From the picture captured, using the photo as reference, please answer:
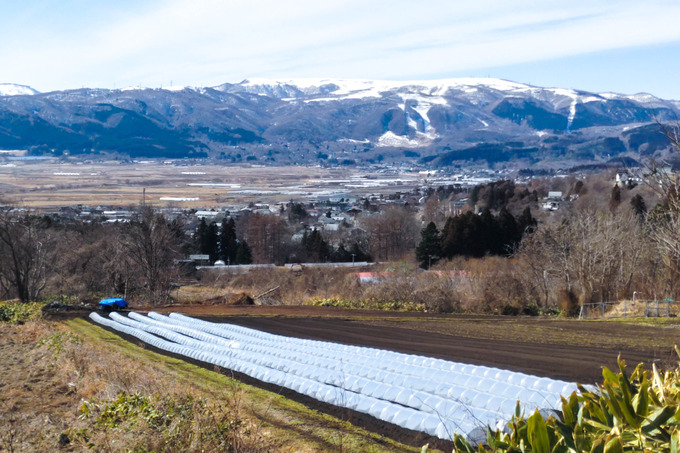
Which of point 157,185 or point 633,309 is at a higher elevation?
point 633,309

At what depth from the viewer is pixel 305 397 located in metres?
11.2

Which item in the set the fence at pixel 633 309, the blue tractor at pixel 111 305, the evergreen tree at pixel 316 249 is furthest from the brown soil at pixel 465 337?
the evergreen tree at pixel 316 249

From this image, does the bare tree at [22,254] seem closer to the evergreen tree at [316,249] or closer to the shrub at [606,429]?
the evergreen tree at [316,249]

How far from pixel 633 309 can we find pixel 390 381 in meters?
17.2

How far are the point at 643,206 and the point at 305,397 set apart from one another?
4656 centimetres

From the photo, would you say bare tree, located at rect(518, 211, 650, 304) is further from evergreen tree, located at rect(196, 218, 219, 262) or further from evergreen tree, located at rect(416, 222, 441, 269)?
evergreen tree, located at rect(196, 218, 219, 262)

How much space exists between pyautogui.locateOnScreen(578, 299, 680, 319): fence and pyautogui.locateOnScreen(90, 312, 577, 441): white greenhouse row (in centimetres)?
1329

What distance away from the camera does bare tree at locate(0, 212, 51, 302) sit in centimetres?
3294

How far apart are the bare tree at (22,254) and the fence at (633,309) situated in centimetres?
2710

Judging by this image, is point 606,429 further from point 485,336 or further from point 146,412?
point 485,336

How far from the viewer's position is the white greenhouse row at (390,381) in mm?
9242

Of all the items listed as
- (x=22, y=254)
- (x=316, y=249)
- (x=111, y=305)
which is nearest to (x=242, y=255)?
(x=316, y=249)

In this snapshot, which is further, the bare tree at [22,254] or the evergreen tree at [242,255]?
the evergreen tree at [242,255]

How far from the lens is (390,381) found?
38.4ft
